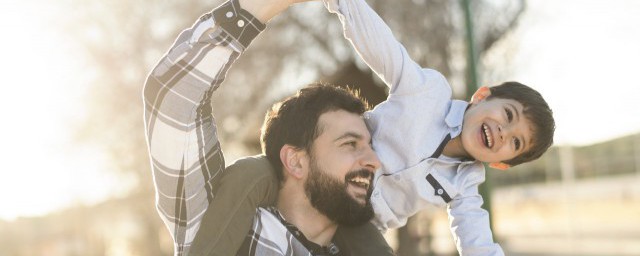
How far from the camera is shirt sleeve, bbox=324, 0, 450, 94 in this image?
8.75 feet

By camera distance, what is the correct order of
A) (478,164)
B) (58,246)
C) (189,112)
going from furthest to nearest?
(58,246) < (478,164) < (189,112)

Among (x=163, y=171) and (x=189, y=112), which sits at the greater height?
(x=189, y=112)

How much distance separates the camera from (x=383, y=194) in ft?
9.83

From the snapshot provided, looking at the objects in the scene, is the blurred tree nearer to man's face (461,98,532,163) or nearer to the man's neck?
man's face (461,98,532,163)

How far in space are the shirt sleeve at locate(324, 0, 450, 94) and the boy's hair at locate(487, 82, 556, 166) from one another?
12.2 inches

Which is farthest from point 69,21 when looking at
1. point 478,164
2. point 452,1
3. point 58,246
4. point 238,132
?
point 478,164

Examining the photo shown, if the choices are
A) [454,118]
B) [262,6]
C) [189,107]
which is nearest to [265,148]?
[189,107]

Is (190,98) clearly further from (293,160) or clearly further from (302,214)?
(302,214)

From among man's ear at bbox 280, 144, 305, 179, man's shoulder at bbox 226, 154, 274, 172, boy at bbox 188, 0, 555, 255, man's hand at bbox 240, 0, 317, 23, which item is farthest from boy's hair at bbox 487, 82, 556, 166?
man's hand at bbox 240, 0, 317, 23

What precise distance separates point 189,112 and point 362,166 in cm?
60

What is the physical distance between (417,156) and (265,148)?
530mm

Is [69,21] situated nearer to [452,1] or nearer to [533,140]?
[452,1]

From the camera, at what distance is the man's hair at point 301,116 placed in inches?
109

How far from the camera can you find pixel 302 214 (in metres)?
2.80
